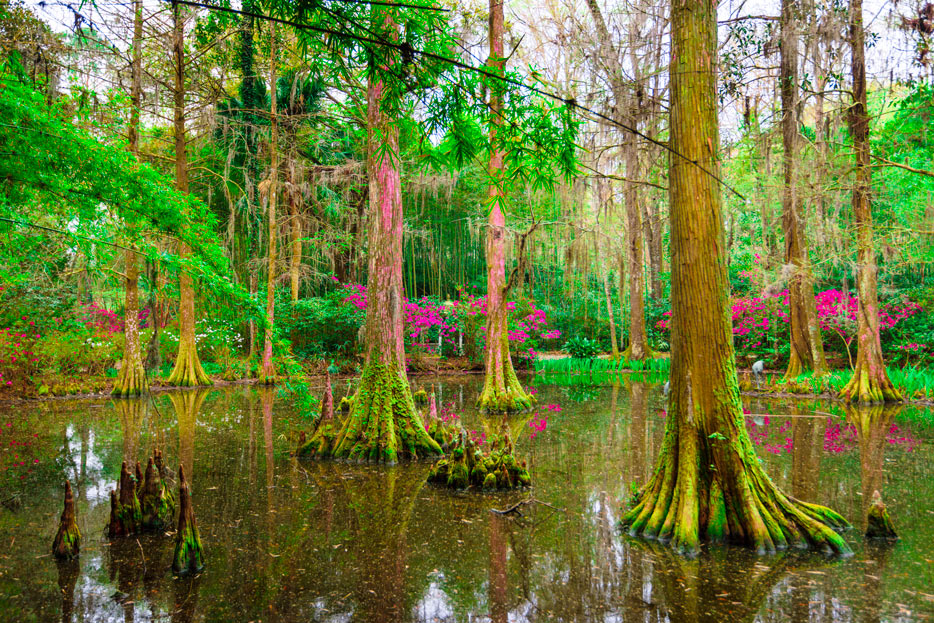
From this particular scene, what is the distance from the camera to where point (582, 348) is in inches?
800

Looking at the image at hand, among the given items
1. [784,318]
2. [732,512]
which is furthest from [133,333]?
[784,318]

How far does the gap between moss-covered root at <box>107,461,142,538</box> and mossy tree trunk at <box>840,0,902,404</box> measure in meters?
11.3

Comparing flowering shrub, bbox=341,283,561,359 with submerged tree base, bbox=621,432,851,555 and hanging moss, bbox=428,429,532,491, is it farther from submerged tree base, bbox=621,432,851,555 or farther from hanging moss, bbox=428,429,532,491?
submerged tree base, bbox=621,432,851,555

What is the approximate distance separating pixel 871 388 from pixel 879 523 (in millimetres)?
7990

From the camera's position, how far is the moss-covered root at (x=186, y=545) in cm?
354

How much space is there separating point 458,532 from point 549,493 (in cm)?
133

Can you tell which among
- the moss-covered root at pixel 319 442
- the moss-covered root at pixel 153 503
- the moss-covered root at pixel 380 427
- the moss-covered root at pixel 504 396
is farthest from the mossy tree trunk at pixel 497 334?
the moss-covered root at pixel 153 503

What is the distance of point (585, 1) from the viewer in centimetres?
1775

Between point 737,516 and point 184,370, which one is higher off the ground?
point 184,370

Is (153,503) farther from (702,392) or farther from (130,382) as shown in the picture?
(130,382)

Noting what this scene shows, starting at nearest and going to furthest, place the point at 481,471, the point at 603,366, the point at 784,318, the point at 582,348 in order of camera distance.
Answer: the point at 481,471
the point at 603,366
the point at 784,318
the point at 582,348

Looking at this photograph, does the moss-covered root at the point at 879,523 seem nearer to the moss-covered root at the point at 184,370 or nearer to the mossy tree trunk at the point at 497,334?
the mossy tree trunk at the point at 497,334

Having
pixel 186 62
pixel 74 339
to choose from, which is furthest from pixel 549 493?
pixel 186 62

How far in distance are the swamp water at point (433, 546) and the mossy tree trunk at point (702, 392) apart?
7.4 inches
